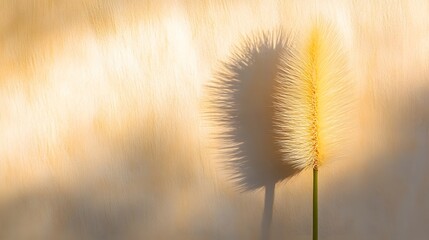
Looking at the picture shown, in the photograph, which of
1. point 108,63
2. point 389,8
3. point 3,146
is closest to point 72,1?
point 108,63

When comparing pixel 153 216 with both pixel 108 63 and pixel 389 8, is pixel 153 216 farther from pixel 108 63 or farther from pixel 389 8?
pixel 389 8

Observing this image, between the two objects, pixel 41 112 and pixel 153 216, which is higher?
pixel 41 112
